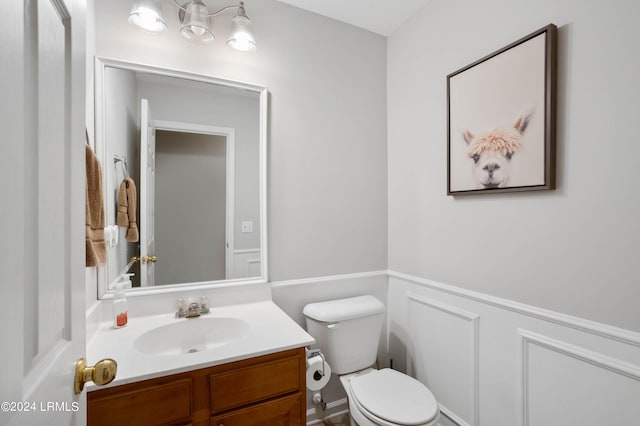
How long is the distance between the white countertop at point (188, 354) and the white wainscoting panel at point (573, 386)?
0.92 meters

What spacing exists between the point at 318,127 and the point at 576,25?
120cm

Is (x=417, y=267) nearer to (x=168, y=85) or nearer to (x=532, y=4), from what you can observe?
(x=532, y=4)

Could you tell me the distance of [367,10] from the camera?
5.87ft

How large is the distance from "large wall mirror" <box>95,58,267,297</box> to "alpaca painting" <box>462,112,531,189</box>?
109cm

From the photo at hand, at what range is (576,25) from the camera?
3.59 feet

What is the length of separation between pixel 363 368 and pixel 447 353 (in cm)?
46

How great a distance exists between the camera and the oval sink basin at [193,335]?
1.31m

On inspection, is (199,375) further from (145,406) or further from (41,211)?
(41,211)

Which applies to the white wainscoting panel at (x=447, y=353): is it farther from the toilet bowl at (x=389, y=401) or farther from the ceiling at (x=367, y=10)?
the ceiling at (x=367, y=10)

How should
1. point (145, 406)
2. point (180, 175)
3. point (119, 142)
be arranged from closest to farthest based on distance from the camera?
point (145, 406)
point (119, 142)
point (180, 175)

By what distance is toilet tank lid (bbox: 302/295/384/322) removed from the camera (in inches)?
62.8

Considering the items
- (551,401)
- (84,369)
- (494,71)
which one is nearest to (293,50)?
(494,71)

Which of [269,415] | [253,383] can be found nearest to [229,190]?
[253,383]

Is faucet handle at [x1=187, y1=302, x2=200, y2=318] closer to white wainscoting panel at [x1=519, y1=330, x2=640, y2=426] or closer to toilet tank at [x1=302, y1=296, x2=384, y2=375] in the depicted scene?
toilet tank at [x1=302, y1=296, x2=384, y2=375]
